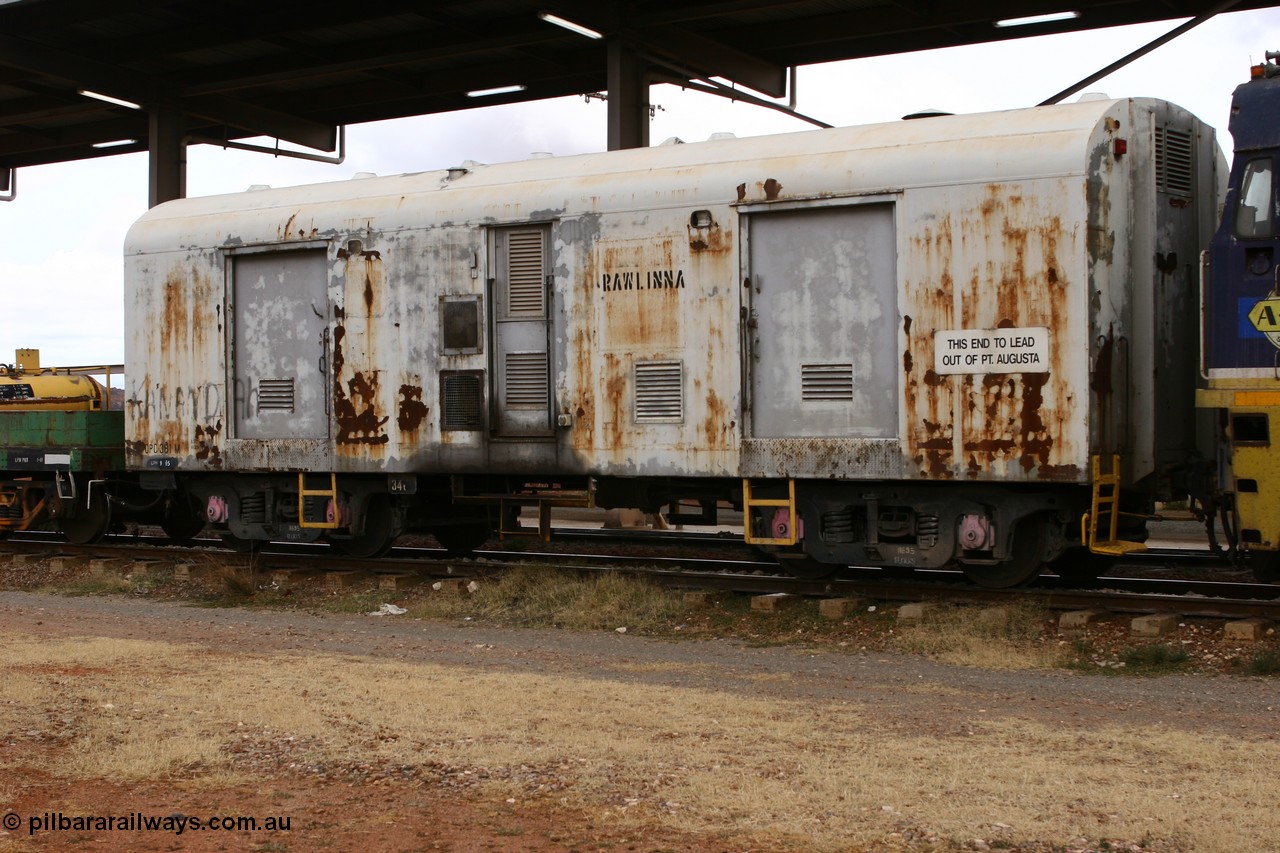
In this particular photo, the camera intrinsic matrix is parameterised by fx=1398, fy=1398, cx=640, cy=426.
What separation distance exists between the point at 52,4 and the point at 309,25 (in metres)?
3.65

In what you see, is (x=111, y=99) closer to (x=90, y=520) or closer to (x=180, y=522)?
(x=180, y=522)

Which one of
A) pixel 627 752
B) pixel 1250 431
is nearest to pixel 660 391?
pixel 1250 431

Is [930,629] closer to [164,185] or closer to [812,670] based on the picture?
[812,670]

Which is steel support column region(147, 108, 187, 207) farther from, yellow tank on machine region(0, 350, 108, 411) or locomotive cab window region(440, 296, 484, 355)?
locomotive cab window region(440, 296, 484, 355)

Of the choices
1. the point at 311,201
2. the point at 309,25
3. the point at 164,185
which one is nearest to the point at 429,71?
the point at 309,25

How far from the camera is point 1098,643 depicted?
31.7 ft

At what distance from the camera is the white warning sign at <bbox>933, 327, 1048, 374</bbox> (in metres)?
10.1

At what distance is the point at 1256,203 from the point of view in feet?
31.5

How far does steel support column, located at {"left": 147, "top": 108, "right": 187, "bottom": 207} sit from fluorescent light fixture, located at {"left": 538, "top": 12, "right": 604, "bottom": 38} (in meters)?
8.48

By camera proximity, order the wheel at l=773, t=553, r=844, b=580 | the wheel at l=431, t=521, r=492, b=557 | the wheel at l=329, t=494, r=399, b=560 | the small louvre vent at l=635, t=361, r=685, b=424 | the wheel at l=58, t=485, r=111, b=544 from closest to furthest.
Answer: the small louvre vent at l=635, t=361, r=685, b=424 < the wheel at l=773, t=553, r=844, b=580 < the wheel at l=329, t=494, r=399, b=560 < the wheel at l=431, t=521, r=492, b=557 < the wheel at l=58, t=485, r=111, b=544

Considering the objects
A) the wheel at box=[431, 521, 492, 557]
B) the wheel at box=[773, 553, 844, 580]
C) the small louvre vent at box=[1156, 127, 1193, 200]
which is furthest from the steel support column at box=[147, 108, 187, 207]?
the small louvre vent at box=[1156, 127, 1193, 200]

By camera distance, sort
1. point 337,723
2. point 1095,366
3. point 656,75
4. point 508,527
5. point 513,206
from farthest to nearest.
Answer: point 656,75 < point 508,527 < point 513,206 < point 1095,366 < point 337,723

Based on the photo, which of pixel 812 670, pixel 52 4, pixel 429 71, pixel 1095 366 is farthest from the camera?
pixel 429 71

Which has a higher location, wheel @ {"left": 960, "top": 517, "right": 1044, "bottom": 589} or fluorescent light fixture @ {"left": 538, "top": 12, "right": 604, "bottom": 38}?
fluorescent light fixture @ {"left": 538, "top": 12, "right": 604, "bottom": 38}
